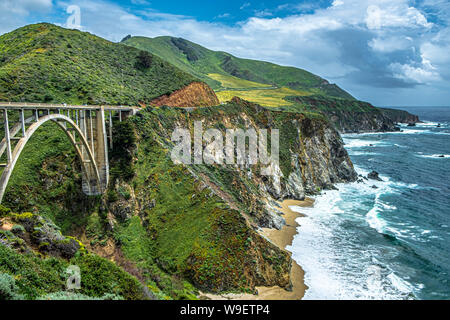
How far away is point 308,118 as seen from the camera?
64.8 metres

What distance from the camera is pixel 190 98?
179 ft

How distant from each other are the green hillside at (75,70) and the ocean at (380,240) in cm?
3311

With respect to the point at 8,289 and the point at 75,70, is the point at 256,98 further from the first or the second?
the point at 8,289

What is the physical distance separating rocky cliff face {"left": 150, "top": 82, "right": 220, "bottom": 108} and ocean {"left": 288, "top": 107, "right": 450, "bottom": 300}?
1097 inches

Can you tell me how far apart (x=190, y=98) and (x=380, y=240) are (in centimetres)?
3942

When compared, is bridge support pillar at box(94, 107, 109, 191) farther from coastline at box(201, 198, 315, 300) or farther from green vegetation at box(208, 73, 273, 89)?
green vegetation at box(208, 73, 273, 89)

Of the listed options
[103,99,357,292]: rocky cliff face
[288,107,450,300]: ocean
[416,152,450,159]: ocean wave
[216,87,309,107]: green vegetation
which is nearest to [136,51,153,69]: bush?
[103,99,357,292]: rocky cliff face

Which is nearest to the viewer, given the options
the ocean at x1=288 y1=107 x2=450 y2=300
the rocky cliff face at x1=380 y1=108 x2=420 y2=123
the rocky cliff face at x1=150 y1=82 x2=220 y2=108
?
the ocean at x1=288 y1=107 x2=450 y2=300

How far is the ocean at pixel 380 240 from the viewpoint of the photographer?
2503 centimetres

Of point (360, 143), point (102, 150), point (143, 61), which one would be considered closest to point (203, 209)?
point (102, 150)

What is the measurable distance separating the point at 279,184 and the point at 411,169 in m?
42.8

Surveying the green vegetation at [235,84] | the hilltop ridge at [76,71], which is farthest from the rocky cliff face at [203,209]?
the green vegetation at [235,84]

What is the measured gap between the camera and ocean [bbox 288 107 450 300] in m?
25.0

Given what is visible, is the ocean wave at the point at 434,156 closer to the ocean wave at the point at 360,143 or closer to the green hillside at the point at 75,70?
the ocean wave at the point at 360,143
